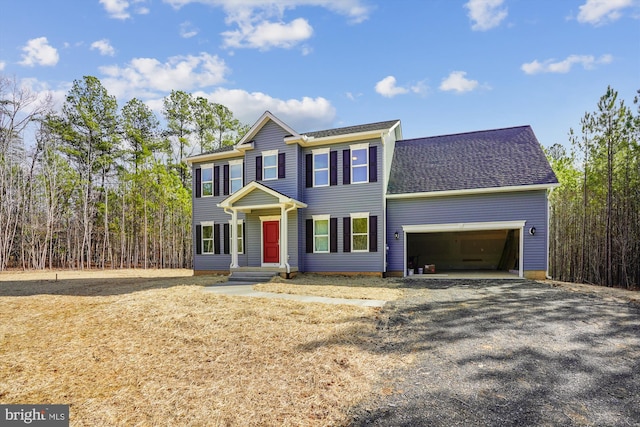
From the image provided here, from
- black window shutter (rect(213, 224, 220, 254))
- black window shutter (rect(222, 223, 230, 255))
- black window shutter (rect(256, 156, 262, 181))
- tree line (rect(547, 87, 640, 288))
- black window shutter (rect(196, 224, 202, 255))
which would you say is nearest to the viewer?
tree line (rect(547, 87, 640, 288))

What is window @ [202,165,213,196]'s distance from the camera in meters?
15.4

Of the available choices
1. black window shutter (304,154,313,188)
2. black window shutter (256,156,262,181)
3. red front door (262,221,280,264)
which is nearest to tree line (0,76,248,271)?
black window shutter (256,156,262,181)

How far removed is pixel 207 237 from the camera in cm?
1530

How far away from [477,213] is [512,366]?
9299mm

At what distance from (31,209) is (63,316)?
18.4 m

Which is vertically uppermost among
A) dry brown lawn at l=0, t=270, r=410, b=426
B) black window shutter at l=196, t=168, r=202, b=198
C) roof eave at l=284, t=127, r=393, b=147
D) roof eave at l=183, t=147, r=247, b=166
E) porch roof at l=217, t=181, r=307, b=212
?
roof eave at l=284, t=127, r=393, b=147

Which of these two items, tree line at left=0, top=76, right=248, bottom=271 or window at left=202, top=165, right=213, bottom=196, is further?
tree line at left=0, top=76, right=248, bottom=271

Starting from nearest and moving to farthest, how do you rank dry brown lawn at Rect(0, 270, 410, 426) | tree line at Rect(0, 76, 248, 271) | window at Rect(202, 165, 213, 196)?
dry brown lawn at Rect(0, 270, 410, 426) < window at Rect(202, 165, 213, 196) < tree line at Rect(0, 76, 248, 271)

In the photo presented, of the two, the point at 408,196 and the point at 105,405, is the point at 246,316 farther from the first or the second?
the point at 408,196

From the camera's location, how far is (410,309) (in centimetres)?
674

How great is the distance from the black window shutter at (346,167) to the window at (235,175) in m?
4.69

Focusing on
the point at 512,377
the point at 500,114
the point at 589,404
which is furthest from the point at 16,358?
the point at 500,114

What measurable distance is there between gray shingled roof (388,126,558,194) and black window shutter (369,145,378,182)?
0.90m

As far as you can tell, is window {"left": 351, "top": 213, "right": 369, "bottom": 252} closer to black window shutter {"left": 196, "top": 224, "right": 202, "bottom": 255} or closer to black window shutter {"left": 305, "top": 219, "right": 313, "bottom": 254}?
black window shutter {"left": 305, "top": 219, "right": 313, "bottom": 254}
